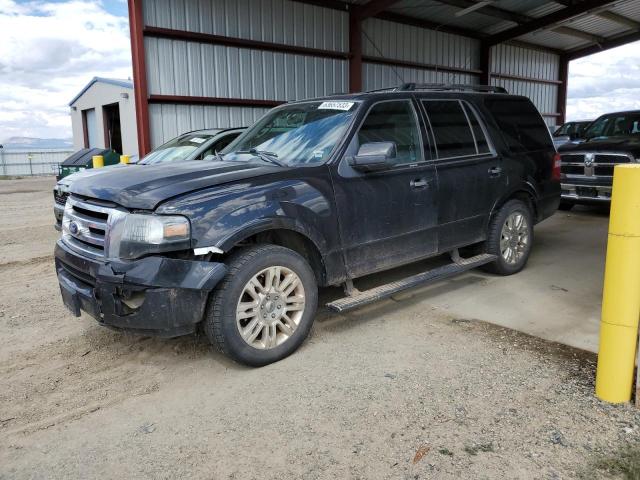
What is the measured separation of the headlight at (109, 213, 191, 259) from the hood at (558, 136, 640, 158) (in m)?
8.35

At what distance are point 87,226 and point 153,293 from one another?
2.77 feet

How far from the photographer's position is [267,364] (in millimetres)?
3742

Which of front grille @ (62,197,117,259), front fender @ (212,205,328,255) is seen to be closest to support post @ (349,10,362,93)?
front fender @ (212,205,328,255)

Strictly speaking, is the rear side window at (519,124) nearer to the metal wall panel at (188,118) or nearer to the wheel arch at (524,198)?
the wheel arch at (524,198)

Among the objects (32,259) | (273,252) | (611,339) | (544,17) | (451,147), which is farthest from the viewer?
(544,17)

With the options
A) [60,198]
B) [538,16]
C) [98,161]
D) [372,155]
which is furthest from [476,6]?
[372,155]

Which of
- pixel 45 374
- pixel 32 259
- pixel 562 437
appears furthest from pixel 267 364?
pixel 32 259

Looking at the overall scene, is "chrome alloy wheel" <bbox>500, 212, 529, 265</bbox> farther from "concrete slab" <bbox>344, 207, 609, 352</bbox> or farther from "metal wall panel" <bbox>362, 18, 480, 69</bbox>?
"metal wall panel" <bbox>362, 18, 480, 69</bbox>

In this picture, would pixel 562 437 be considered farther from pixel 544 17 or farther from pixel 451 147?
pixel 544 17

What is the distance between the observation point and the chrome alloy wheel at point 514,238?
567 cm

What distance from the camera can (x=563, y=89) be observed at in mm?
23875

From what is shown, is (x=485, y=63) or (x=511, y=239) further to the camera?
(x=485, y=63)

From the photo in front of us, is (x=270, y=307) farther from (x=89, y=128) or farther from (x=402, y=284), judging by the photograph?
(x=89, y=128)

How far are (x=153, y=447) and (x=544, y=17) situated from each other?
19226mm
